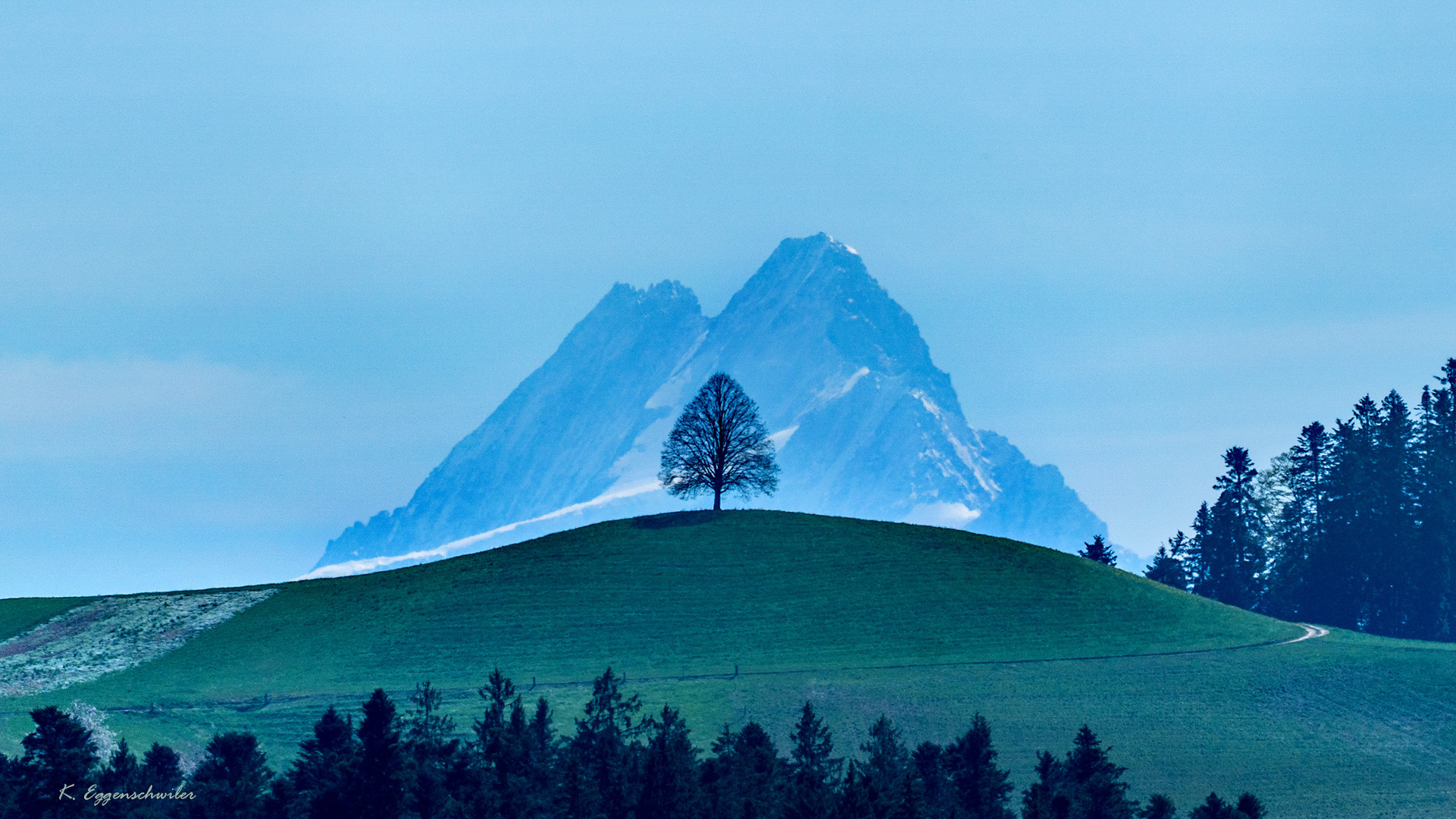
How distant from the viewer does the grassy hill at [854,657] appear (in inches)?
3076

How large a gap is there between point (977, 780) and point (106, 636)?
6045cm

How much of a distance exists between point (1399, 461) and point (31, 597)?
11357 centimetres

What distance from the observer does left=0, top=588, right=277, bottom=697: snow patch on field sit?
89000mm

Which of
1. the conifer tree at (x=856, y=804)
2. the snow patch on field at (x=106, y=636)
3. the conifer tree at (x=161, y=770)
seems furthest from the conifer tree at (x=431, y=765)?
the snow patch on field at (x=106, y=636)

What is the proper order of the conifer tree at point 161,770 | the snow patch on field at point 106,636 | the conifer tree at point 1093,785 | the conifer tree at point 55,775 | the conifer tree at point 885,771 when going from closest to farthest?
the conifer tree at point 55,775 → the conifer tree at point 885,771 → the conifer tree at point 1093,785 → the conifer tree at point 161,770 → the snow patch on field at point 106,636

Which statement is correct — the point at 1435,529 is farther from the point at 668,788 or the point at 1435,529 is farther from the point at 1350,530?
the point at 668,788

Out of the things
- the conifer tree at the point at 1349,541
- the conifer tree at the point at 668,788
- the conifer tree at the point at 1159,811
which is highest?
the conifer tree at the point at 1349,541

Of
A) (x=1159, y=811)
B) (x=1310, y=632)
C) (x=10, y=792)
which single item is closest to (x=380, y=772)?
(x=10, y=792)

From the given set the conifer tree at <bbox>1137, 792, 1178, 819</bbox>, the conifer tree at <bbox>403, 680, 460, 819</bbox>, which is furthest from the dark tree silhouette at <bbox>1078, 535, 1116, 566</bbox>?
the conifer tree at <bbox>1137, 792, 1178, 819</bbox>

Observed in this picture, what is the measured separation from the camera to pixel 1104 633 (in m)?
97.9

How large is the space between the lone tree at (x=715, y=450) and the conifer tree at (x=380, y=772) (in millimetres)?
63033

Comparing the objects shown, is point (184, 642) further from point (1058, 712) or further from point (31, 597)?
point (1058, 712)

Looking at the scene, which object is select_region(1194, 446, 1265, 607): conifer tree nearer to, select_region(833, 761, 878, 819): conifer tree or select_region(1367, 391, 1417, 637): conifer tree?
select_region(1367, 391, 1417, 637): conifer tree

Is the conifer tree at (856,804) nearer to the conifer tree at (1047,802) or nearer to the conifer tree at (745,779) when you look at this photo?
the conifer tree at (745,779)
